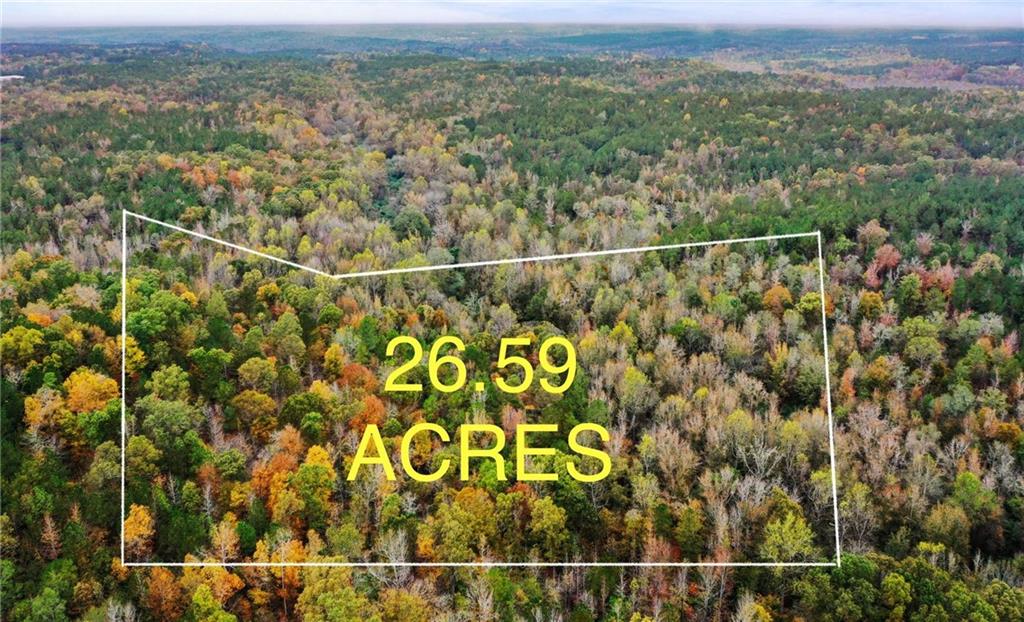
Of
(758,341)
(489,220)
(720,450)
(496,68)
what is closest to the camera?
(720,450)

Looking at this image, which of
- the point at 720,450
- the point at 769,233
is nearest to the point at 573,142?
the point at 769,233

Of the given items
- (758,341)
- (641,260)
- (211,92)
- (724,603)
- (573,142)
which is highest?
(211,92)

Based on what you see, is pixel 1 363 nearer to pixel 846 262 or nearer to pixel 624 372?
pixel 624 372

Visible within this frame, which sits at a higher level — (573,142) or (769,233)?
(573,142)

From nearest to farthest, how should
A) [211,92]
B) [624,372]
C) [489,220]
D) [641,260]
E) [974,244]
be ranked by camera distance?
[624,372], [641,260], [974,244], [489,220], [211,92]

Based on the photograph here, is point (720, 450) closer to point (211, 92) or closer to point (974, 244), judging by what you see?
point (974, 244)

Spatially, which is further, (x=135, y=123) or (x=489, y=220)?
(x=135, y=123)
